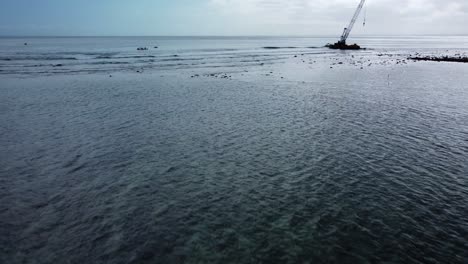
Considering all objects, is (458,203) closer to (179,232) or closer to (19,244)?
(179,232)

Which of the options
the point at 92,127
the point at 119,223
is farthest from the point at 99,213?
the point at 92,127

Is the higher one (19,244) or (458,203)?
(458,203)

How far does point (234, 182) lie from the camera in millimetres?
18094

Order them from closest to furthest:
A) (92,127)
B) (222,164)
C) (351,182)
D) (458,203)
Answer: (458,203)
(351,182)
(222,164)
(92,127)

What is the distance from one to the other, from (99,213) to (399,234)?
1365 centimetres

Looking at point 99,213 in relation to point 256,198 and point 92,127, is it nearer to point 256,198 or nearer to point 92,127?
point 256,198

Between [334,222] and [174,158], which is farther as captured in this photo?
[174,158]

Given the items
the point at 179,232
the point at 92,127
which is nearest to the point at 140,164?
the point at 179,232

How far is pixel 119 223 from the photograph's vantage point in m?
14.1

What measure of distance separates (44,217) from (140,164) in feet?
22.5

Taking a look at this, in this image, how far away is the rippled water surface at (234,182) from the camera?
12578 mm

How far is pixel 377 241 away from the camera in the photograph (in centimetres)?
1281

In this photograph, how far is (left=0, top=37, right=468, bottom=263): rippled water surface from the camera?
1258 cm

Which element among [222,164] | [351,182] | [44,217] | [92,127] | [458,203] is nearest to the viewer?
[44,217]
